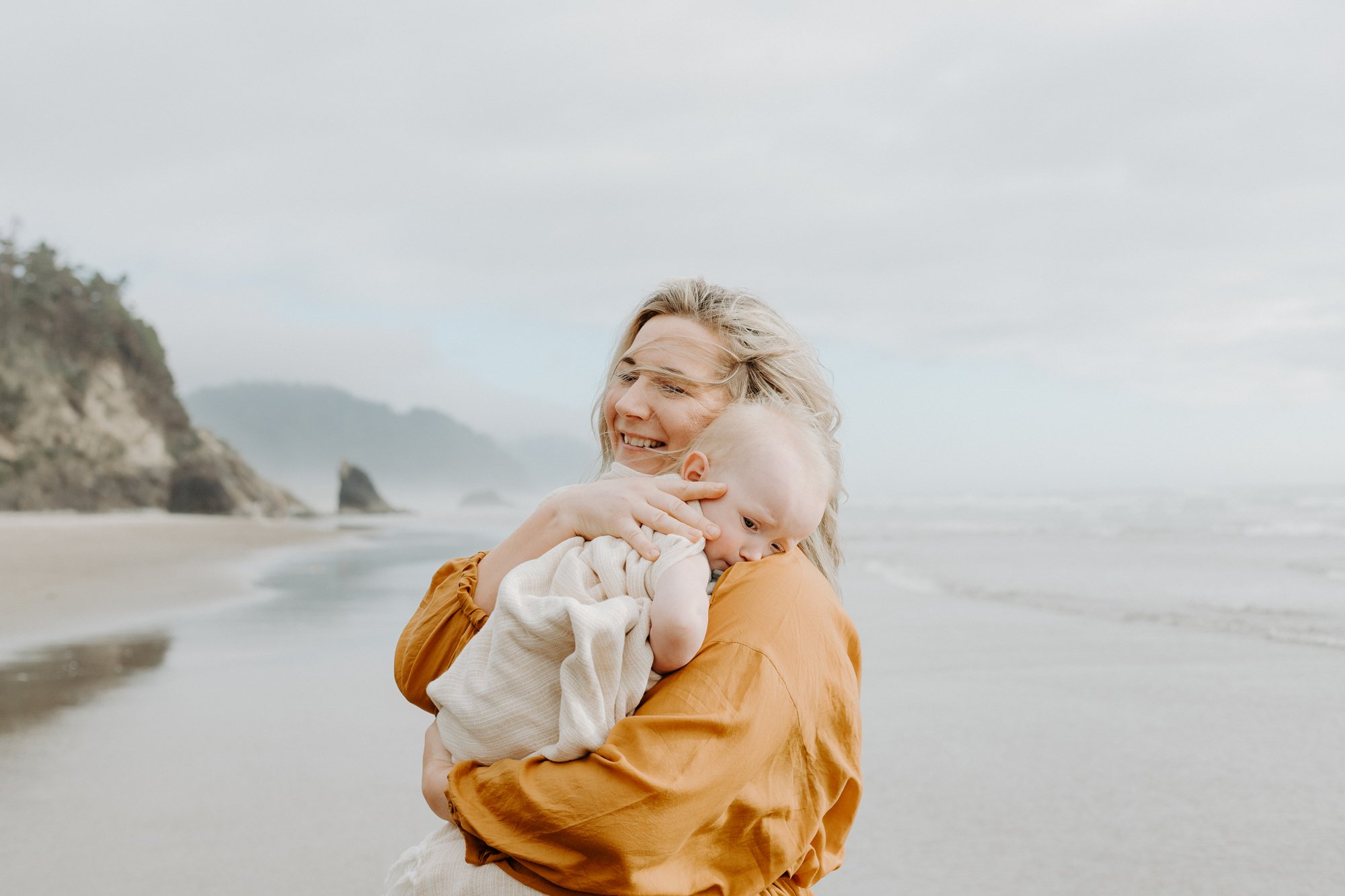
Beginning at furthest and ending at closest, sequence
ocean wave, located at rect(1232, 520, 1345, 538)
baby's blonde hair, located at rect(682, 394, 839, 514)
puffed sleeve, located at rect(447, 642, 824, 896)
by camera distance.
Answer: ocean wave, located at rect(1232, 520, 1345, 538) < baby's blonde hair, located at rect(682, 394, 839, 514) < puffed sleeve, located at rect(447, 642, 824, 896)

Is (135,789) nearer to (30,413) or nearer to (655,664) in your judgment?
(655,664)

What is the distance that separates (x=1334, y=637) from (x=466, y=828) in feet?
25.0

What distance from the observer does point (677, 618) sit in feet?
5.38

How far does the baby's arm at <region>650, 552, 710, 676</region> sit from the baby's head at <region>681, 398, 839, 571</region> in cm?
22

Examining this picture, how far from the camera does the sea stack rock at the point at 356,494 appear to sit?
1614 inches

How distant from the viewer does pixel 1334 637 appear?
285 inches

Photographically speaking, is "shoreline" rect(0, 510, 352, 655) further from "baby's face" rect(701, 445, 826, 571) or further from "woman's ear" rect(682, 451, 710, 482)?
"baby's face" rect(701, 445, 826, 571)

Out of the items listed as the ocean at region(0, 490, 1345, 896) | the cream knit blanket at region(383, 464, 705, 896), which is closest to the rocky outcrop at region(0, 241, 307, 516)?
the ocean at region(0, 490, 1345, 896)

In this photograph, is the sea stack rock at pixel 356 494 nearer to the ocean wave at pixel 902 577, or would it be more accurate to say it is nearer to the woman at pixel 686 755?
the ocean wave at pixel 902 577

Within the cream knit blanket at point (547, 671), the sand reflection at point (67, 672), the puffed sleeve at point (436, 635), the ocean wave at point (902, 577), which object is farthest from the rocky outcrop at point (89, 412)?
the cream knit blanket at point (547, 671)

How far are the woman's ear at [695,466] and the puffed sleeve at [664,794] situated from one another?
44cm

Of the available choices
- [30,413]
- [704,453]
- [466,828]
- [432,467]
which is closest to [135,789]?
[466,828]

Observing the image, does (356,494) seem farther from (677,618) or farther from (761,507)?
(677,618)

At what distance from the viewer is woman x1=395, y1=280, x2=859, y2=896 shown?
163 centimetres
